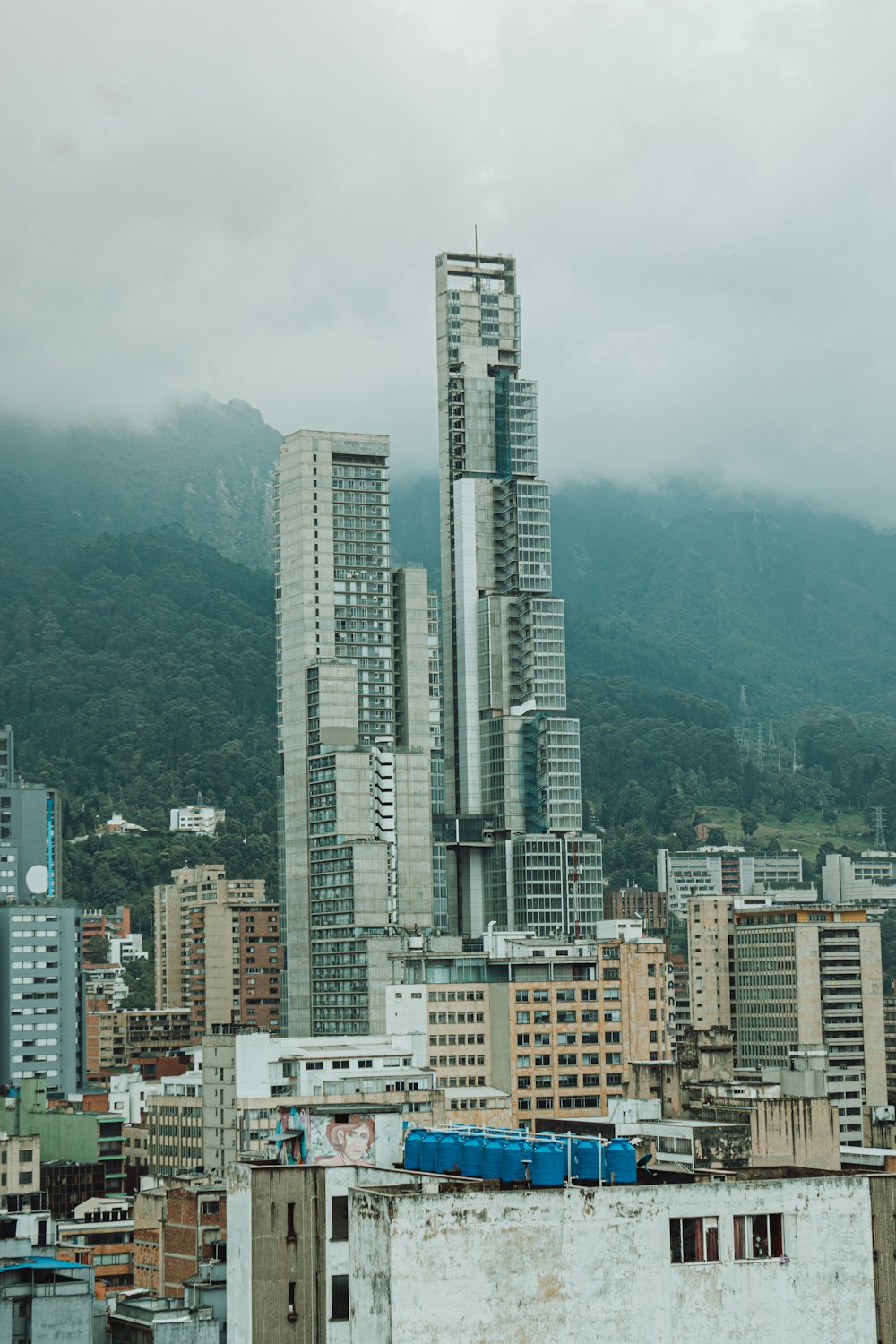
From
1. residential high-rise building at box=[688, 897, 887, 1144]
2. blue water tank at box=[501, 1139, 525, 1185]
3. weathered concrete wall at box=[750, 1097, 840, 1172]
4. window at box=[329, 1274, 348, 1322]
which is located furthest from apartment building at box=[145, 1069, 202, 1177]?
blue water tank at box=[501, 1139, 525, 1185]

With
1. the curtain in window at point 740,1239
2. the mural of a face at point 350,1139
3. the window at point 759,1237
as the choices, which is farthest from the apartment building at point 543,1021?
the curtain in window at point 740,1239

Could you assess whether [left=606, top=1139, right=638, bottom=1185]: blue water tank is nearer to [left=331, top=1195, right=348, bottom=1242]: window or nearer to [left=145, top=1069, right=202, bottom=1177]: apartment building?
[left=331, top=1195, right=348, bottom=1242]: window

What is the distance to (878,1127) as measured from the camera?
101312 millimetres

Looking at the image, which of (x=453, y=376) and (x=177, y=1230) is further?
(x=453, y=376)

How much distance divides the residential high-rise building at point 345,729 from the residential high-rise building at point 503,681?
471 centimetres

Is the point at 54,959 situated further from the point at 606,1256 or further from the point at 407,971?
the point at 606,1256

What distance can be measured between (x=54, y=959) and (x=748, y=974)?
175 feet

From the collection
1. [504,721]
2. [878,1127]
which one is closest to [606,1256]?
[878,1127]

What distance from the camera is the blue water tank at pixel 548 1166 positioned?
25.5 metres

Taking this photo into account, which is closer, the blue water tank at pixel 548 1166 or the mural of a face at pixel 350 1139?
the blue water tank at pixel 548 1166

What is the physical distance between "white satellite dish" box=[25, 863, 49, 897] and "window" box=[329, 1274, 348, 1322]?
149511 mm

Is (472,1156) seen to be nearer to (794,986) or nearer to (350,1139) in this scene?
(350,1139)

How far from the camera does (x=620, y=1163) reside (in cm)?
2603

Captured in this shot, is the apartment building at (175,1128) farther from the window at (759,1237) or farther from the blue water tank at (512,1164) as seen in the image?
the window at (759,1237)
